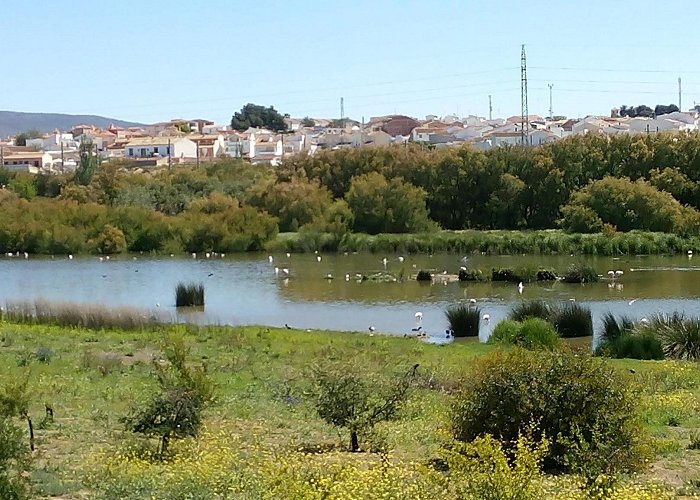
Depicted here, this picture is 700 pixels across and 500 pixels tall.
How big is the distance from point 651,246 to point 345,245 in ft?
54.8

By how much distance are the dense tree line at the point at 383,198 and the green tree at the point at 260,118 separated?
4230 inches

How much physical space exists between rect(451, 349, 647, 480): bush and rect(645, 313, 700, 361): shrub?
11.2 meters

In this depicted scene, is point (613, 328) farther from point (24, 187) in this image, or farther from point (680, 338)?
point (24, 187)

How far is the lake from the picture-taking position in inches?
1206

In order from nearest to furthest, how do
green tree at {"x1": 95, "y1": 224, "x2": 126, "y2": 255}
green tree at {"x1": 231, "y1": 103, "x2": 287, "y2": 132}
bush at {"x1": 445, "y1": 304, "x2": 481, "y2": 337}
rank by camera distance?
bush at {"x1": 445, "y1": 304, "x2": 481, "y2": 337} < green tree at {"x1": 95, "y1": 224, "x2": 126, "y2": 255} < green tree at {"x1": 231, "y1": 103, "x2": 287, "y2": 132}

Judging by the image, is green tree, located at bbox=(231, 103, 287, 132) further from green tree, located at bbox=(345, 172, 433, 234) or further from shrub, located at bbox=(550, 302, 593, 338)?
shrub, located at bbox=(550, 302, 593, 338)

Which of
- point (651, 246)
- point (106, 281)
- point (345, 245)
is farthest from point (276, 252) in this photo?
point (651, 246)

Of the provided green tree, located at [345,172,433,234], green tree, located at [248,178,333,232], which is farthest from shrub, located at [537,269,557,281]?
green tree, located at [248,178,333,232]

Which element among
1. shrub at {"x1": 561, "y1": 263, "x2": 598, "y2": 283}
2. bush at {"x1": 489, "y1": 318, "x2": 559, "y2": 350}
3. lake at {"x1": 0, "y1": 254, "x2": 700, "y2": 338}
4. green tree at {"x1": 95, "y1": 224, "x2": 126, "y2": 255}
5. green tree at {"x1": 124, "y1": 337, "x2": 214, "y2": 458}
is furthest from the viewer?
green tree at {"x1": 95, "y1": 224, "x2": 126, "y2": 255}

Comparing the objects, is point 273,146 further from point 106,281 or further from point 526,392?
point 526,392

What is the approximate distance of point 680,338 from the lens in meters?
20.4

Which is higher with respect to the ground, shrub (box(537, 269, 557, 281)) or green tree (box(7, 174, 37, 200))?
green tree (box(7, 174, 37, 200))

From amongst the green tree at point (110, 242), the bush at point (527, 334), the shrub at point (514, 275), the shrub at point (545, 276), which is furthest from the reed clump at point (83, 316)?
the green tree at point (110, 242)

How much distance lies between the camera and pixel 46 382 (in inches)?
582
